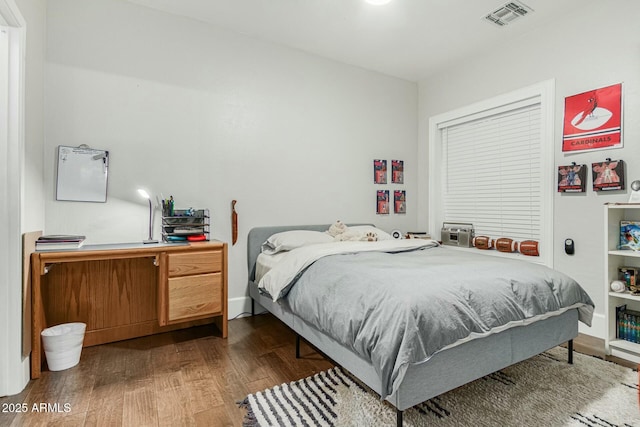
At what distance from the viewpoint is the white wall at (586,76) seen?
2.44 m

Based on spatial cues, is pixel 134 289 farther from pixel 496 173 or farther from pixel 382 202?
pixel 496 173

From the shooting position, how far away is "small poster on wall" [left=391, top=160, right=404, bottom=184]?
13.3 ft

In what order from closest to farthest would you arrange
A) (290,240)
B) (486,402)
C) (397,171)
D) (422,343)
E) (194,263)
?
1. (422,343)
2. (486,402)
3. (194,263)
4. (290,240)
5. (397,171)

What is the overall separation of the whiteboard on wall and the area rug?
6.19ft

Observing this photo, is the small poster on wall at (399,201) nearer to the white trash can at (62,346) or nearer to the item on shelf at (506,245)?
the item on shelf at (506,245)

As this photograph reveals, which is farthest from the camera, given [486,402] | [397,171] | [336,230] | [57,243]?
[397,171]

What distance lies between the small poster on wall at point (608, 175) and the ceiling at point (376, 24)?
1.31 meters

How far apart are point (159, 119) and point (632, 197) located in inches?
140

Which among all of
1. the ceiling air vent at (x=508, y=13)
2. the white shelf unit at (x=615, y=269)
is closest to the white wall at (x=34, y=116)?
the ceiling air vent at (x=508, y=13)

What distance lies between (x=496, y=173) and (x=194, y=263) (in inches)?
122

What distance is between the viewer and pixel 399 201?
4.12 m

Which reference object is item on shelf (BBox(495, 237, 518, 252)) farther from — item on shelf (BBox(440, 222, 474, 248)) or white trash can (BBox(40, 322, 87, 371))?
white trash can (BBox(40, 322, 87, 371))

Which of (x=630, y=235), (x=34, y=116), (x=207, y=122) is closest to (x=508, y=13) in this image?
(x=630, y=235)

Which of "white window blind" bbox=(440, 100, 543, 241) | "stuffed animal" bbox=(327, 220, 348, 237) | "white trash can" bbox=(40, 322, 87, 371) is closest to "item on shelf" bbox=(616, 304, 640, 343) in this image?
"white window blind" bbox=(440, 100, 543, 241)
